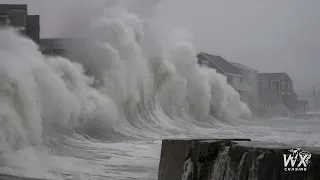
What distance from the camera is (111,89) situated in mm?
6789

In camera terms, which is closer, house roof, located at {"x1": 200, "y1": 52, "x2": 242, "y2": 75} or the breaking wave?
the breaking wave

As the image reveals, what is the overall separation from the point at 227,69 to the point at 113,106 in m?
2.53

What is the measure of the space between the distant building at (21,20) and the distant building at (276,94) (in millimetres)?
3846

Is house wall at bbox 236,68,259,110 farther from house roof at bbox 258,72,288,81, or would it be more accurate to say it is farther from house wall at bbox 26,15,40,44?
house wall at bbox 26,15,40,44

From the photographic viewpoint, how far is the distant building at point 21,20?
20.5 ft

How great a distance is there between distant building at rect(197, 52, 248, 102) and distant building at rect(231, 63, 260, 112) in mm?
124

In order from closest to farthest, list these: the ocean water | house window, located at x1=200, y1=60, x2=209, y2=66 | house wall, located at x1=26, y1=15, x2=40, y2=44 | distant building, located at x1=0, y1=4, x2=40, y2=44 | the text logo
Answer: the text logo
the ocean water
distant building, located at x1=0, y1=4, x2=40, y2=44
house wall, located at x1=26, y1=15, x2=40, y2=44
house window, located at x1=200, y1=60, x2=209, y2=66

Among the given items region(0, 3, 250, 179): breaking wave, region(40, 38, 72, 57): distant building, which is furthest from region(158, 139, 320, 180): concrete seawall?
region(40, 38, 72, 57): distant building

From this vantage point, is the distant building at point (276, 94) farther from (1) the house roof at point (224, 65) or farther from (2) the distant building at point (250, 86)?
(1) the house roof at point (224, 65)

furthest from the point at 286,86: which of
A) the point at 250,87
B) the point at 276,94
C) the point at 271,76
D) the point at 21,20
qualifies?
the point at 21,20

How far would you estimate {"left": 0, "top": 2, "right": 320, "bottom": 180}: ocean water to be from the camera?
14.3ft

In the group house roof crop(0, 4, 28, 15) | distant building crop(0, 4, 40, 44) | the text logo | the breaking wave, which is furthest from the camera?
house roof crop(0, 4, 28, 15)

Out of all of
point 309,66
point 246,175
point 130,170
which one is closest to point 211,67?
point 309,66

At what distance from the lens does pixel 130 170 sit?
4.11 m
